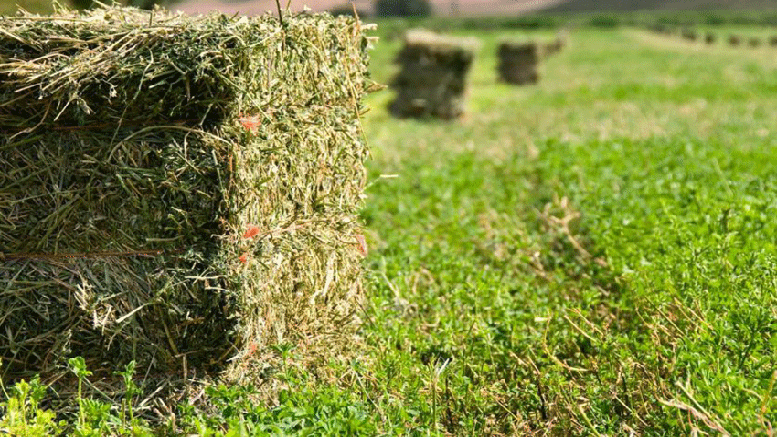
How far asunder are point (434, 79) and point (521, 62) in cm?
1117

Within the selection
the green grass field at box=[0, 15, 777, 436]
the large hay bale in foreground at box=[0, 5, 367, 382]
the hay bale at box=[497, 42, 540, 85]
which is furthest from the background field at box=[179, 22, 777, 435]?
the hay bale at box=[497, 42, 540, 85]

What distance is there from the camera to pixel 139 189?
14.3ft

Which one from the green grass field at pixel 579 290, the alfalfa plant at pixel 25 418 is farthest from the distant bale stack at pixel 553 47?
the alfalfa plant at pixel 25 418

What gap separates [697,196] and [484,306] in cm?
239

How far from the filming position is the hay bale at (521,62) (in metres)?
28.8

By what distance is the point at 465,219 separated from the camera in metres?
8.32

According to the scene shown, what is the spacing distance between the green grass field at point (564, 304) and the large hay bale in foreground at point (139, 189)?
20.1 inches

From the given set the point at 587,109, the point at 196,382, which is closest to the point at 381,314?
the point at 196,382

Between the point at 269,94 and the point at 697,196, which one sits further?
the point at 697,196

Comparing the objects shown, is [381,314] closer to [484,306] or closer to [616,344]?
[484,306]

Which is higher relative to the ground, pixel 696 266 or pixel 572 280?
pixel 696 266

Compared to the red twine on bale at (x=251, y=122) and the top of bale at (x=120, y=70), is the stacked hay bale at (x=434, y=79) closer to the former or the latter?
the red twine on bale at (x=251, y=122)

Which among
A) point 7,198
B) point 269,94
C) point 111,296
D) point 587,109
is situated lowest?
point 587,109

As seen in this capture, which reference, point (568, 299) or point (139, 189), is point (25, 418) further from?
point (568, 299)
